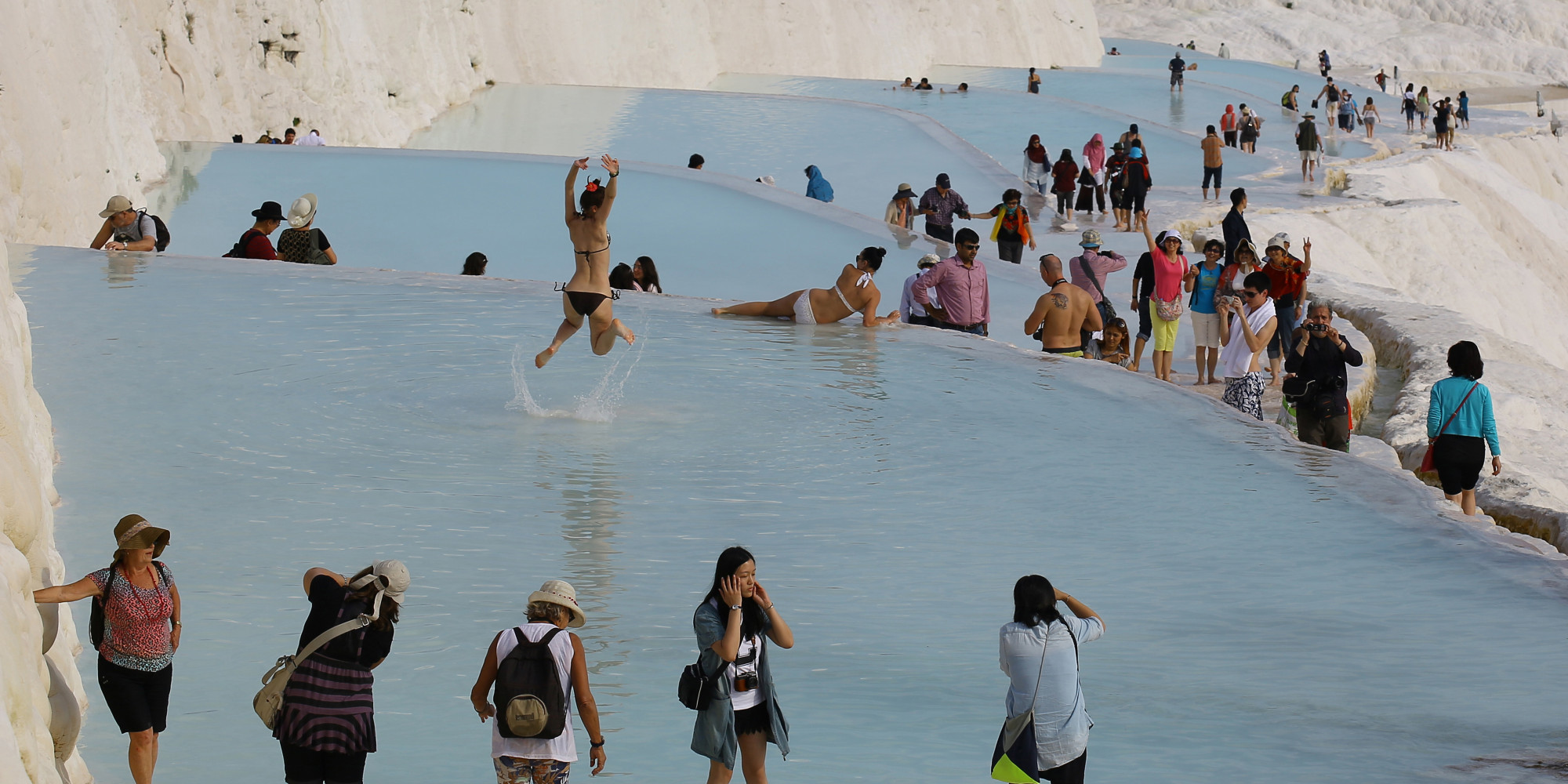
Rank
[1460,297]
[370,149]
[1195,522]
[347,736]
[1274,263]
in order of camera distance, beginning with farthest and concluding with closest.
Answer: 1. [1460,297]
2. [370,149]
3. [1274,263]
4. [1195,522]
5. [347,736]

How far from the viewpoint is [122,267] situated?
37.1ft

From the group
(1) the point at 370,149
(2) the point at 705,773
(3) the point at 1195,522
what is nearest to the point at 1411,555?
(3) the point at 1195,522

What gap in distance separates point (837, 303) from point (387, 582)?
7.35 m

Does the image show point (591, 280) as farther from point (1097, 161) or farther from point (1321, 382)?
point (1097, 161)

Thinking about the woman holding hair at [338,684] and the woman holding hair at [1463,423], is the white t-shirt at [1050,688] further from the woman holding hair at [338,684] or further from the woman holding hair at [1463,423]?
the woman holding hair at [1463,423]

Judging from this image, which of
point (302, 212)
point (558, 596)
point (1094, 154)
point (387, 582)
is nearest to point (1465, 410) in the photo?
point (558, 596)

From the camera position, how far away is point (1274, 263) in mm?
10617

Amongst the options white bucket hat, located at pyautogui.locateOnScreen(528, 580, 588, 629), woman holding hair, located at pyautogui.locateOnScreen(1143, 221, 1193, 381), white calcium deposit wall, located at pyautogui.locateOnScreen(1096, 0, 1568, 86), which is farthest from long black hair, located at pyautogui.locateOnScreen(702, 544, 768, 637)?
white calcium deposit wall, located at pyautogui.locateOnScreen(1096, 0, 1568, 86)

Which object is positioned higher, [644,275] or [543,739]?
[644,275]

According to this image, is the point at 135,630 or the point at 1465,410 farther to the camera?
the point at 1465,410

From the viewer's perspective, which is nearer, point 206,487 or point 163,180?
point 206,487

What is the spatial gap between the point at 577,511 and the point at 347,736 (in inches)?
115

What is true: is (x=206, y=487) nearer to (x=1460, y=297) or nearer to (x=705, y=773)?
(x=705, y=773)

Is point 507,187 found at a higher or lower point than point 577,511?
higher
